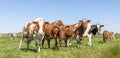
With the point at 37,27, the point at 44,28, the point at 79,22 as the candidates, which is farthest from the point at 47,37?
the point at 79,22

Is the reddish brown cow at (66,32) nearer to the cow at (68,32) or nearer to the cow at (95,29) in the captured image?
the cow at (68,32)

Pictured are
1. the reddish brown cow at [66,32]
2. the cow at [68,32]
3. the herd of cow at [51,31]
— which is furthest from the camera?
the cow at [68,32]


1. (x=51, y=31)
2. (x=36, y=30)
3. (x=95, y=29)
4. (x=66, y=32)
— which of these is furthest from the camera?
(x=95, y=29)

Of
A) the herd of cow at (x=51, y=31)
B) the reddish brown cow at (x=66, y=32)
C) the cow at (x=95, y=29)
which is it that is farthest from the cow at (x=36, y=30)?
the cow at (x=95, y=29)

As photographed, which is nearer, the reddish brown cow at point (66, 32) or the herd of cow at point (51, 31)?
the herd of cow at point (51, 31)

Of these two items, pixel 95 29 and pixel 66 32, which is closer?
pixel 66 32

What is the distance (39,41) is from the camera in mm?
20484

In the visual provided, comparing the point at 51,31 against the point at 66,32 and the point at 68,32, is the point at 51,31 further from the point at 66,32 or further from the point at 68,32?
the point at 68,32

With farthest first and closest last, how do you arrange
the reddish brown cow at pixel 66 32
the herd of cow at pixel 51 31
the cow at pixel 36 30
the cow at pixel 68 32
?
the cow at pixel 68 32 → the reddish brown cow at pixel 66 32 → the herd of cow at pixel 51 31 → the cow at pixel 36 30

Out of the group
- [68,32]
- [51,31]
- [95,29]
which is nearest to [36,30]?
[51,31]

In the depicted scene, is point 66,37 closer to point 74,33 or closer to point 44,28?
point 74,33

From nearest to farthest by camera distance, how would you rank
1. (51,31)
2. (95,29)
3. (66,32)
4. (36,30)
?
(36,30)
(51,31)
(66,32)
(95,29)

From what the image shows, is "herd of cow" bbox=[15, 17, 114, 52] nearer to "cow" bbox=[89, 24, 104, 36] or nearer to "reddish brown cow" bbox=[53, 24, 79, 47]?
"reddish brown cow" bbox=[53, 24, 79, 47]

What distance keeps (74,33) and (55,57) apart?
781cm
